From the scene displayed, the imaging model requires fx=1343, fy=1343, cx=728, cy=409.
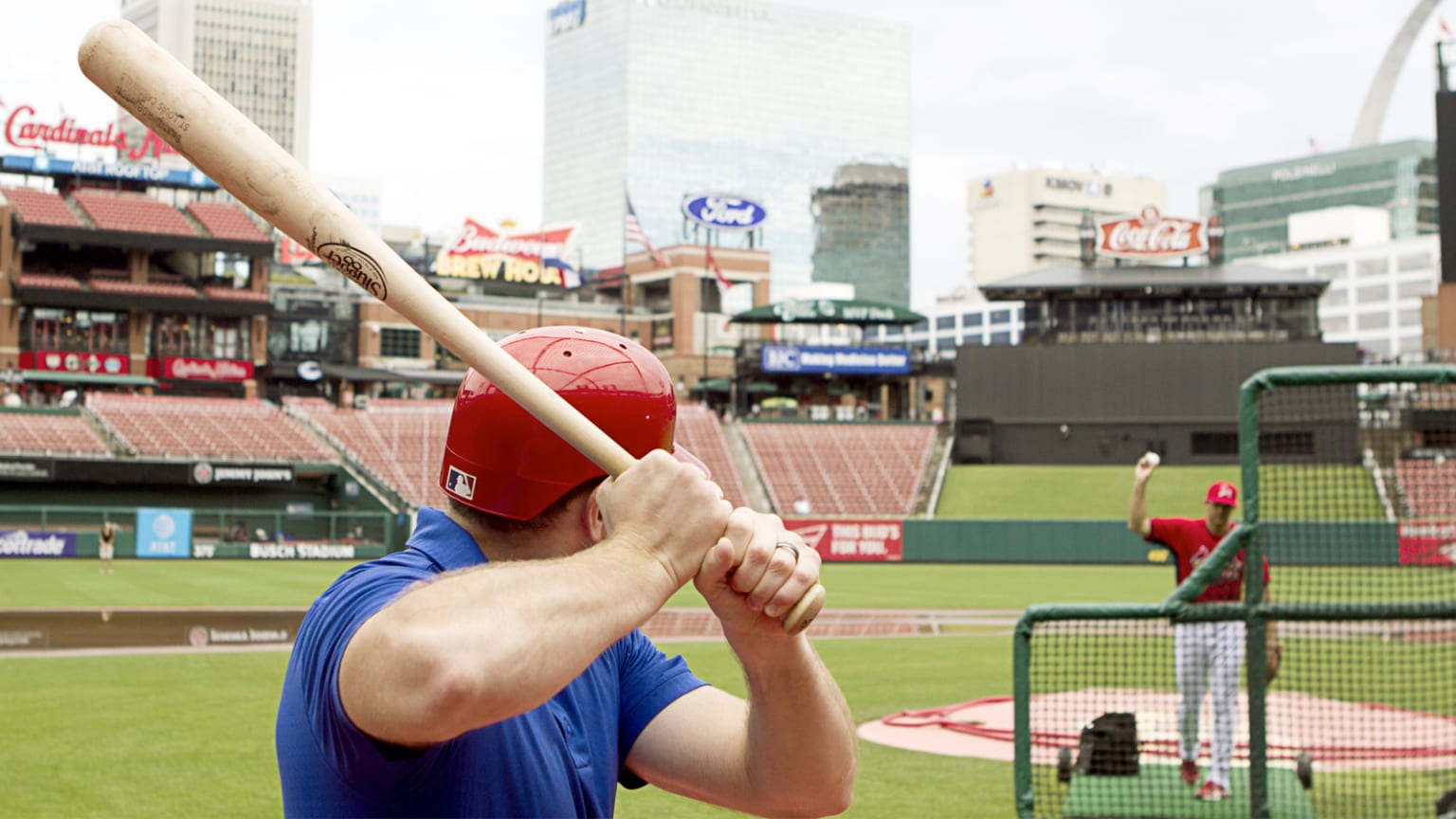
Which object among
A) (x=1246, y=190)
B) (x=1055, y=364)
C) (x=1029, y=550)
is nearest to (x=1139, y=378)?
(x=1055, y=364)

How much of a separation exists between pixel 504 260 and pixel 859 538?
44.7 meters

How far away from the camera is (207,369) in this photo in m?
67.2

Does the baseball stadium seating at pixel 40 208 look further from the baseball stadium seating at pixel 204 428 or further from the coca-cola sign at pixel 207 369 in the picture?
the baseball stadium seating at pixel 204 428

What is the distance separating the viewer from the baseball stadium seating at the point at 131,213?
218 ft

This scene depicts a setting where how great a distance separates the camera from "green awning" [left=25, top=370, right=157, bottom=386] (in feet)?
208

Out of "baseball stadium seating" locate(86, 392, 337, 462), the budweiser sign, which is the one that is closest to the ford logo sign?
the budweiser sign

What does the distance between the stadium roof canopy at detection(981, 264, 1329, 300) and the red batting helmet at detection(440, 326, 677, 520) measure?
57302 millimetres

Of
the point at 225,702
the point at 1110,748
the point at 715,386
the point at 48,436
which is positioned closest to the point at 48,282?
the point at 48,436

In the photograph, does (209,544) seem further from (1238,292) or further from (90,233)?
(1238,292)

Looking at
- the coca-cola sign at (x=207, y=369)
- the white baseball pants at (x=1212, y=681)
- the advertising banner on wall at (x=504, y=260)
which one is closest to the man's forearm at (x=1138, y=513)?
the white baseball pants at (x=1212, y=681)

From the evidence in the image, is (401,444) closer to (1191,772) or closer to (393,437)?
(393,437)

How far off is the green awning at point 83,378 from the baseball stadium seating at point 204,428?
326 inches

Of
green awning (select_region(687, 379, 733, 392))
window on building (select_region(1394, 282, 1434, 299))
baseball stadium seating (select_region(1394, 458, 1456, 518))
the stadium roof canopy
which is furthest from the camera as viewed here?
window on building (select_region(1394, 282, 1434, 299))

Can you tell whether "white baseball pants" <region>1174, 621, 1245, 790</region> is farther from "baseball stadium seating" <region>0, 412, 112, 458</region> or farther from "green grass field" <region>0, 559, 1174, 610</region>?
"baseball stadium seating" <region>0, 412, 112, 458</region>
